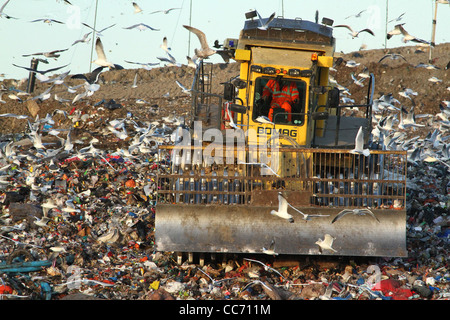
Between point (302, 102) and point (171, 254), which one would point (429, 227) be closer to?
point (302, 102)

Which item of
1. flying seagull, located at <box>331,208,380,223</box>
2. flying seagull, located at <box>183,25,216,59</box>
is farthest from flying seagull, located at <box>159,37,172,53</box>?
flying seagull, located at <box>331,208,380,223</box>

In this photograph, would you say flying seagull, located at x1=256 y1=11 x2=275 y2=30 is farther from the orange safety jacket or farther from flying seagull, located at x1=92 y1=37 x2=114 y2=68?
flying seagull, located at x1=92 y1=37 x2=114 y2=68

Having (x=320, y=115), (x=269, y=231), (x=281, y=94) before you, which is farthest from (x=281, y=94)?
(x=269, y=231)

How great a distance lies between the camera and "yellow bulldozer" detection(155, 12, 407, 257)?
8.30 metres

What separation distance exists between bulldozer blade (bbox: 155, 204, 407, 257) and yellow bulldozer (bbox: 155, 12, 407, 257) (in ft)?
0.04

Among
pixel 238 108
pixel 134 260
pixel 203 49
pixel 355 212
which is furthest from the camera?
pixel 203 49

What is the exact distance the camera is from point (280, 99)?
30.6ft

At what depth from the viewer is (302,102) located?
929 centimetres

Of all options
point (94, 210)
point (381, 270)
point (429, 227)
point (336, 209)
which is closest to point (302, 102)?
point (336, 209)

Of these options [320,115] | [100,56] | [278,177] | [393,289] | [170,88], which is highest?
[170,88]

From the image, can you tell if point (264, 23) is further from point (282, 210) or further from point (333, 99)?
point (282, 210)

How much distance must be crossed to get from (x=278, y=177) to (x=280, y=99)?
1.27 m
